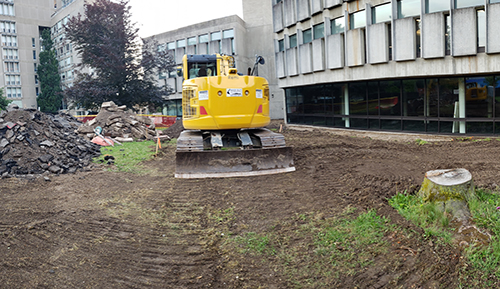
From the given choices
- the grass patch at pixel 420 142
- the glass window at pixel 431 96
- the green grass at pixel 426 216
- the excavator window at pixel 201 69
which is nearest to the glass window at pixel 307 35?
the glass window at pixel 431 96

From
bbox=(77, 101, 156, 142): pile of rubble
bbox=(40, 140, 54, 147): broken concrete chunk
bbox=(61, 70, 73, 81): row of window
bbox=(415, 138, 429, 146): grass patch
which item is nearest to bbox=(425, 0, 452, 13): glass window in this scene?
bbox=(415, 138, 429, 146): grass patch

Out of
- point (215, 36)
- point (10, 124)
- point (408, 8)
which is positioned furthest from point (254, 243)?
point (215, 36)

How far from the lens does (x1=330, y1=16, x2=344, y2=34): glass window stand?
1852 centimetres

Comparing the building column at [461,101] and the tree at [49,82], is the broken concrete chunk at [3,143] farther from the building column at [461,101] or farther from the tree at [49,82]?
the tree at [49,82]

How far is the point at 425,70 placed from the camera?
48.0ft

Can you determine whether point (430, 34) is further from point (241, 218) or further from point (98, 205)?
point (98, 205)

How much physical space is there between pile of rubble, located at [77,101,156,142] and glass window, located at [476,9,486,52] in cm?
1561

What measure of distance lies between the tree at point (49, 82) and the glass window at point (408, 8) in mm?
63048

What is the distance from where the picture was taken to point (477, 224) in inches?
207

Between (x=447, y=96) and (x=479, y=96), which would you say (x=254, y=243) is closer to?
(x=479, y=96)

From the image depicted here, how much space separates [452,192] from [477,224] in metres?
0.63

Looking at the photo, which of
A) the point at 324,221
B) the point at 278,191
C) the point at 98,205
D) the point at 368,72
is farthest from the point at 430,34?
the point at 98,205

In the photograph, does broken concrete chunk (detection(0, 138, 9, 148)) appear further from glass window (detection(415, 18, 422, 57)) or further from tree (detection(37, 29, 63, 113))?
tree (detection(37, 29, 63, 113))

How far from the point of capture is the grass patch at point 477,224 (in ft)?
14.0
